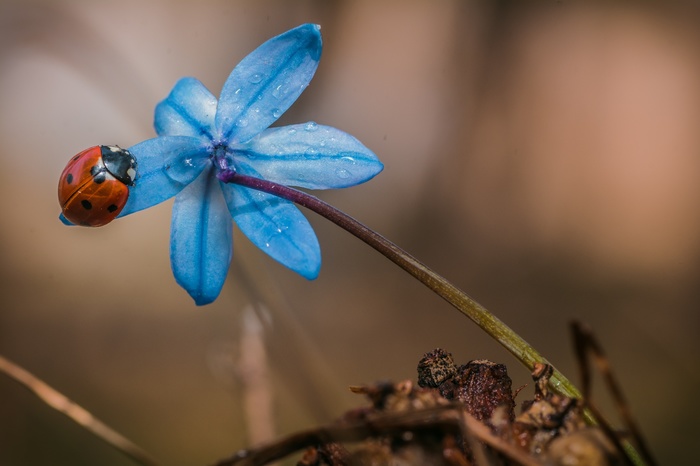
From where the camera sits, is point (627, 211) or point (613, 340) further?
point (627, 211)

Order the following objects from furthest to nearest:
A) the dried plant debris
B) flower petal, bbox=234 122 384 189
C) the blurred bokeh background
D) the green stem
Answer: the blurred bokeh background
flower petal, bbox=234 122 384 189
the green stem
the dried plant debris

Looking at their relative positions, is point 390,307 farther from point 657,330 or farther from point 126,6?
point 126,6

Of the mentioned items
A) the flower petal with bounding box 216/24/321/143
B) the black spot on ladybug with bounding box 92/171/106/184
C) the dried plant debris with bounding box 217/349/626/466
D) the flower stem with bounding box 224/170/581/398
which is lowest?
the dried plant debris with bounding box 217/349/626/466

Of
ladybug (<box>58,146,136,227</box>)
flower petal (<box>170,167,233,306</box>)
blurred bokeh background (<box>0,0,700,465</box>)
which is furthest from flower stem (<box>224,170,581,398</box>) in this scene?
blurred bokeh background (<box>0,0,700,465</box>)

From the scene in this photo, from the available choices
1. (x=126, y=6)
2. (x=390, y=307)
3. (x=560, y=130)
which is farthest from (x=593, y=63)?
(x=126, y=6)

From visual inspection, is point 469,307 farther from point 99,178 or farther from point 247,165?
point 99,178

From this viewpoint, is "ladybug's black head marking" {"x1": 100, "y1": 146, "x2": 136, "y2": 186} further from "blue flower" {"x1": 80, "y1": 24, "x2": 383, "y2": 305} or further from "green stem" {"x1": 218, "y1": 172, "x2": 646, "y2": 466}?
"green stem" {"x1": 218, "y1": 172, "x2": 646, "y2": 466}
